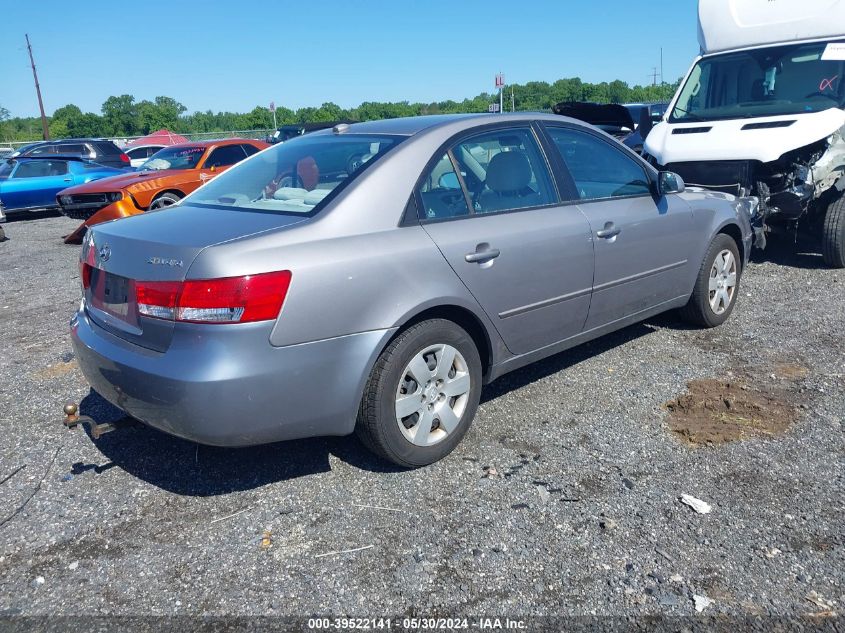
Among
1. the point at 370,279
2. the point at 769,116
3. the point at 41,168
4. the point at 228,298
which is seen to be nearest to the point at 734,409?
the point at 370,279

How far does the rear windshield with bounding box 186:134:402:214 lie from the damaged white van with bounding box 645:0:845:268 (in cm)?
449

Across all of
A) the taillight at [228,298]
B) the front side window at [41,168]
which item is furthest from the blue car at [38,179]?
the taillight at [228,298]

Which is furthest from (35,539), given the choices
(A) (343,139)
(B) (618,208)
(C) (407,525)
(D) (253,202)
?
(B) (618,208)

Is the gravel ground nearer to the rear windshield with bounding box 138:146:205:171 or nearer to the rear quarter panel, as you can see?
the rear quarter panel

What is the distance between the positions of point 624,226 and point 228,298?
2591 millimetres

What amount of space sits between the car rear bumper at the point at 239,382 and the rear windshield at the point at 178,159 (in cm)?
950

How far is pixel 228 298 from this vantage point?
9.36ft

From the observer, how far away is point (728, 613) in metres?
2.51

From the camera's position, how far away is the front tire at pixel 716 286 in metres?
5.29

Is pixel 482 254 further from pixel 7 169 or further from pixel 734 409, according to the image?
pixel 7 169

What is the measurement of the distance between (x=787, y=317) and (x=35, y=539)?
5.41m

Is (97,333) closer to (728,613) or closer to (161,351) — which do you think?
(161,351)

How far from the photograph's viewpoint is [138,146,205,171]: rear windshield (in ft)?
39.6

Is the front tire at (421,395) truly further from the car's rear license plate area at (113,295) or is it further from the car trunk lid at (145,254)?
the car's rear license plate area at (113,295)
